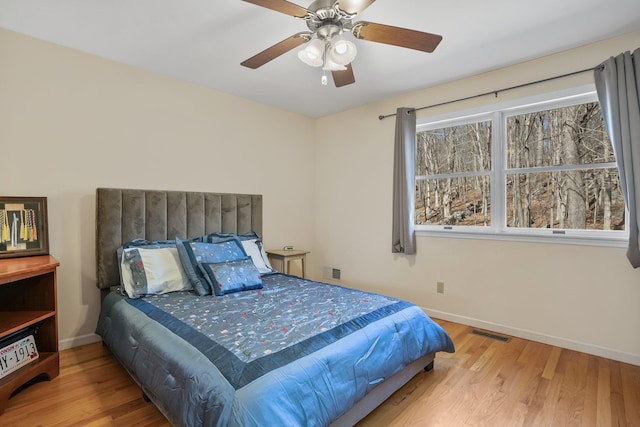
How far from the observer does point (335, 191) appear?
4.30 meters

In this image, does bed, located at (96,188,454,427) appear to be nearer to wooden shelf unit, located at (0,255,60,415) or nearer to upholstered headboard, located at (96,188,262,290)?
upholstered headboard, located at (96,188,262,290)

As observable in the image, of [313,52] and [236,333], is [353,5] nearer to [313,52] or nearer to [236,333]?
[313,52]

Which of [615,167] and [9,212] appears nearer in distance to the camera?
[9,212]

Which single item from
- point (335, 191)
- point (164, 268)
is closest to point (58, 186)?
point (164, 268)

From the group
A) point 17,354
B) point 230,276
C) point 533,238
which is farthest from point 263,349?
point 533,238

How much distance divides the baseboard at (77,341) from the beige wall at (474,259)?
2628 mm

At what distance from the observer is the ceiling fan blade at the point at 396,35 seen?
5.79 feet

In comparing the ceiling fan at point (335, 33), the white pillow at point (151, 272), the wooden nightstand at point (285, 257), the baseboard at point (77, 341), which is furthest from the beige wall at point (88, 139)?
the ceiling fan at point (335, 33)

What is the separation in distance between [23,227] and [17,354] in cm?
89

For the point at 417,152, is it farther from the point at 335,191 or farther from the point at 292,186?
the point at 292,186

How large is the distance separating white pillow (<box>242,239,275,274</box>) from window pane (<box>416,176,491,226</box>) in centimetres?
177

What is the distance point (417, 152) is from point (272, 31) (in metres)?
2.06

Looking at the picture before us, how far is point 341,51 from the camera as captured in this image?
188 centimetres

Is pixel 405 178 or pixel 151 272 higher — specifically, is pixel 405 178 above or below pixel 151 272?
above
